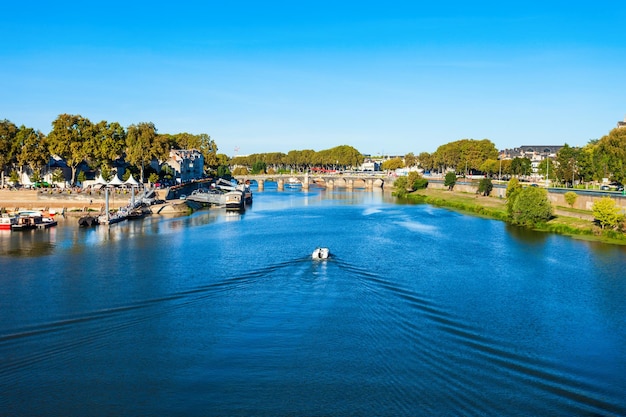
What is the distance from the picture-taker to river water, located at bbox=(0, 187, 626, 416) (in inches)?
488

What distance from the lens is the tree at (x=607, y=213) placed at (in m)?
35.5

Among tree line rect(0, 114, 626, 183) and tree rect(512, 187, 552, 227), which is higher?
tree line rect(0, 114, 626, 183)

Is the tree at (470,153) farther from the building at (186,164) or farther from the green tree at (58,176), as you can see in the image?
the green tree at (58,176)

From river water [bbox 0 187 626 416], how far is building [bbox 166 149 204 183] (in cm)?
4376

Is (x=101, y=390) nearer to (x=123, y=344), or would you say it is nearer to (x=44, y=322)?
(x=123, y=344)

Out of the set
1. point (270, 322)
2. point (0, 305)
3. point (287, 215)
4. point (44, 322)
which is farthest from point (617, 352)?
point (287, 215)

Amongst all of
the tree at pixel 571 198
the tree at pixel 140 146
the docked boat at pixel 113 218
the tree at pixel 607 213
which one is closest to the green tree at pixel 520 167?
the tree at pixel 571 198

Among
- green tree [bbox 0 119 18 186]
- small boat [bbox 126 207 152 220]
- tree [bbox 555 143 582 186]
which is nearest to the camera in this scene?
small boat [bbox 126 207 152 220]

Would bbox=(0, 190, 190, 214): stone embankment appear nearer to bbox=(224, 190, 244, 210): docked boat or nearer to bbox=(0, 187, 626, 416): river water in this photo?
bbox=(224, 190, 244, 210): docked boat

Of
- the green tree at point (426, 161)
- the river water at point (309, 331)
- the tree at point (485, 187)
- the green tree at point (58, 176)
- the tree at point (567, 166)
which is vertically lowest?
the river water at point (309, 331)

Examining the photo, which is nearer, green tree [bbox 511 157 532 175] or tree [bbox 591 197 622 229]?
tree [bbox 591 197 622 229]

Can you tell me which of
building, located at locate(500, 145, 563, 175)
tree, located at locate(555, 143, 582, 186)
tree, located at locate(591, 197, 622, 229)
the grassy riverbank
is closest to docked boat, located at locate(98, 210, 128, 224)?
the grassy riverbank

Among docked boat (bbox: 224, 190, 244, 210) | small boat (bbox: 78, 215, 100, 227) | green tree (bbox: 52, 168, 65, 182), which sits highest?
green tree (bbox: 52, 168, 65, 182)

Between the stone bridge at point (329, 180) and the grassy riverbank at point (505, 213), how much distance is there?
28.2 metres
